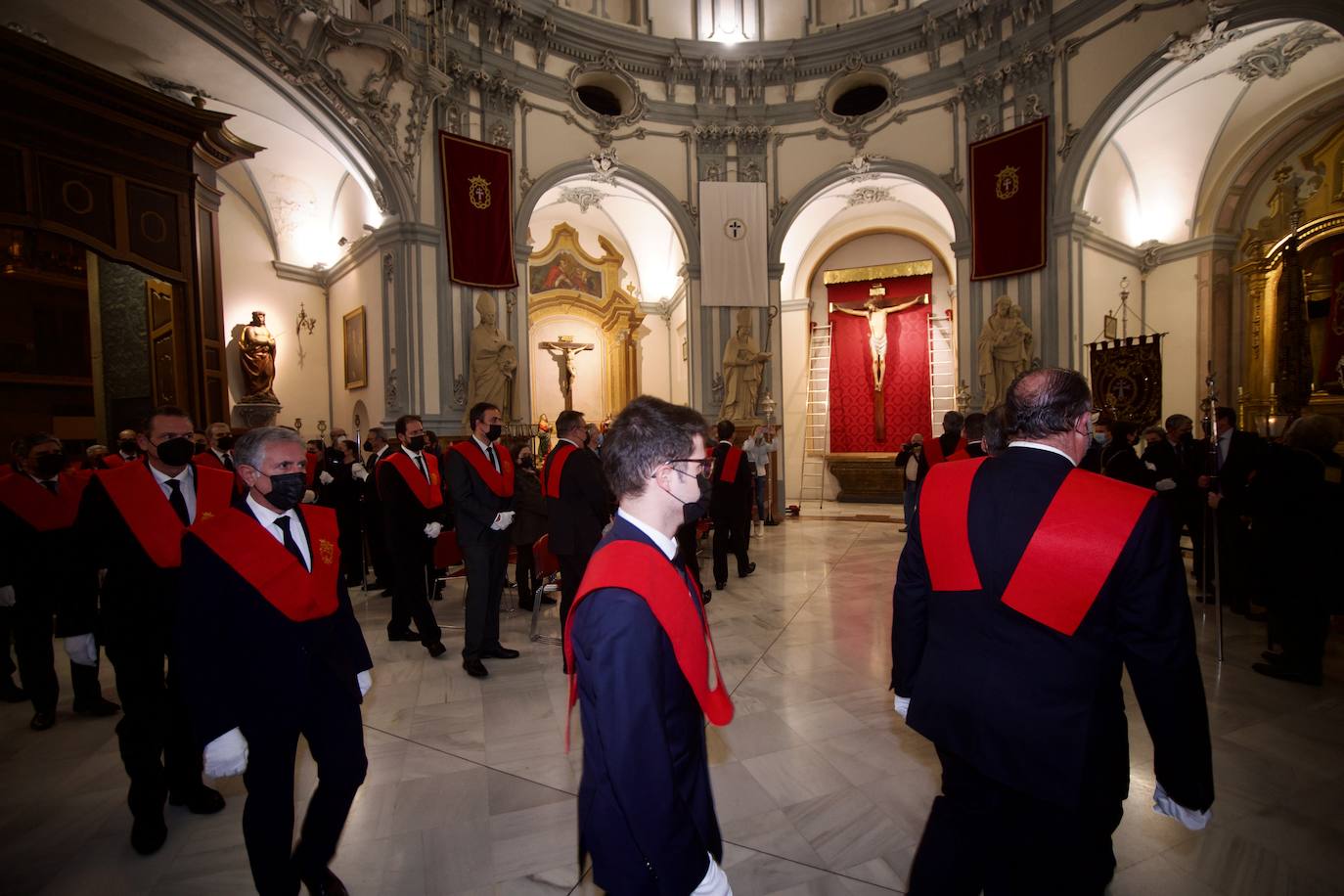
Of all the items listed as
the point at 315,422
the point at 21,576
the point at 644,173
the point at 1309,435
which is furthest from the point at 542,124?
the point at 1309,435

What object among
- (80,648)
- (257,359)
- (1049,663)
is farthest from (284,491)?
(257,359)

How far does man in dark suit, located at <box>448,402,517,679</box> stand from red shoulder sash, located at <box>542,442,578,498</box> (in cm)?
38

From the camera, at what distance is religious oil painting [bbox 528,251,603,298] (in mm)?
15766

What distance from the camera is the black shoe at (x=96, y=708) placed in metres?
3.99

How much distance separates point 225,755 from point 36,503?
133 inches

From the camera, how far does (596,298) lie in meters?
16.3

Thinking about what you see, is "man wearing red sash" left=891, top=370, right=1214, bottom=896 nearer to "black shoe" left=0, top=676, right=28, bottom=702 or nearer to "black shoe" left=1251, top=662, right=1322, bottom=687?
"black shoe" left=1251, top=662, right=1322, bottom=687

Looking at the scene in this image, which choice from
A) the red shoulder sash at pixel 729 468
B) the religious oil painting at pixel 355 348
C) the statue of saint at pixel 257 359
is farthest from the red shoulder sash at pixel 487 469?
the statue of saint at pixel 257 359

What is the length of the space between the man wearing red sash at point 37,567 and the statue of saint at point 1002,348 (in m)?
11.4

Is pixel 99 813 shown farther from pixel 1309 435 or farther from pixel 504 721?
pixel 1309 435

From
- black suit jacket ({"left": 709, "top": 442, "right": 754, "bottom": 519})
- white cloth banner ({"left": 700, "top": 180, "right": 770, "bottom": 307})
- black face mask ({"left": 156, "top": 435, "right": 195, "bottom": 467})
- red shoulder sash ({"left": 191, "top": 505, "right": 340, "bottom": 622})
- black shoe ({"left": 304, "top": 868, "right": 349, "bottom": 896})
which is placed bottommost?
black shoe ({"left": 304, "top": 868, "right": 349, "bottom": 896})

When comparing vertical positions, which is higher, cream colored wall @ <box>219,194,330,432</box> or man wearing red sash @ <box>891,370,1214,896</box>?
cream colored wall @ <box>219,194,330,432</box>

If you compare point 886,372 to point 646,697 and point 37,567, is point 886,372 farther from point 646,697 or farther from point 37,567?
point 646,697

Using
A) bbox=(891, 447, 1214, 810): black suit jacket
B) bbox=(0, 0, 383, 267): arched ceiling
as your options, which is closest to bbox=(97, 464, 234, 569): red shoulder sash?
bbox=(891, 447, 1214, 810): black suit jacket
